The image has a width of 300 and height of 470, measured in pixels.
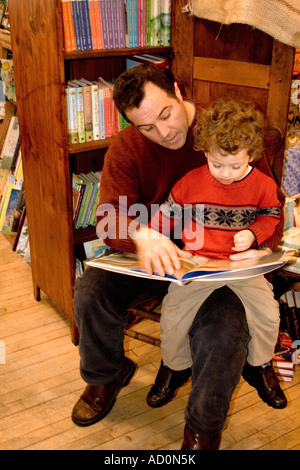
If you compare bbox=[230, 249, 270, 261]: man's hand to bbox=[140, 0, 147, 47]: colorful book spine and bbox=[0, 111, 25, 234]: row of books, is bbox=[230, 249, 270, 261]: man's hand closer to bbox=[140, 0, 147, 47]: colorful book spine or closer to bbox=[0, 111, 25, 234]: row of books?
bbox=[140, 0, 147, 47]: colorful book spine

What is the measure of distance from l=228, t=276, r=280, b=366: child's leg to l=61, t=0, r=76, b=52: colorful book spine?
3.46 ft

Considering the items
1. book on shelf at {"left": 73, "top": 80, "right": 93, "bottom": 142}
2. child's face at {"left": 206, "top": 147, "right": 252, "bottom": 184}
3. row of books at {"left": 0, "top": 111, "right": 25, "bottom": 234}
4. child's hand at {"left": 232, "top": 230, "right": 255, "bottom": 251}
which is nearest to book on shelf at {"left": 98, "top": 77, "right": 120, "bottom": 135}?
book on shelf at {"left": 73, "top": 80, "right": 93, "bottom": 142}

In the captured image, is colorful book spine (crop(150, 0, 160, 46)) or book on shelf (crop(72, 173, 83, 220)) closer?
colorful book spine (crop(150, 0, 160, 46))

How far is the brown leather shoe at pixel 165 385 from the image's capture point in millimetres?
1837

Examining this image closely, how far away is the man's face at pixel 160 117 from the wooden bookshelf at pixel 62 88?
1.19 feet

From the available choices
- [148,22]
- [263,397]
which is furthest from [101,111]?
[263,397]

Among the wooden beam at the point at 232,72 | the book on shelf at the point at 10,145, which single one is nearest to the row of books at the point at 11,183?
the book on shelf at the point at 10,145

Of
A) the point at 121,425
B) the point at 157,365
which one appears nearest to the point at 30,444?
the point at 121,425

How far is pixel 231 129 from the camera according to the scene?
152cm

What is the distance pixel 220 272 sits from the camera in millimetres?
1416

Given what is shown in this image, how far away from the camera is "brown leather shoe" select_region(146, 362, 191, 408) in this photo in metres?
1.84

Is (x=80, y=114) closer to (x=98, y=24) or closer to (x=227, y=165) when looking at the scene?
A: (x=98, y=24)

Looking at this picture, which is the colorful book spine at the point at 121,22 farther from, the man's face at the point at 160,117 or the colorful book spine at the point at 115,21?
the man's face at the point at 160,117

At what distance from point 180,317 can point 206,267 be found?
22cm
